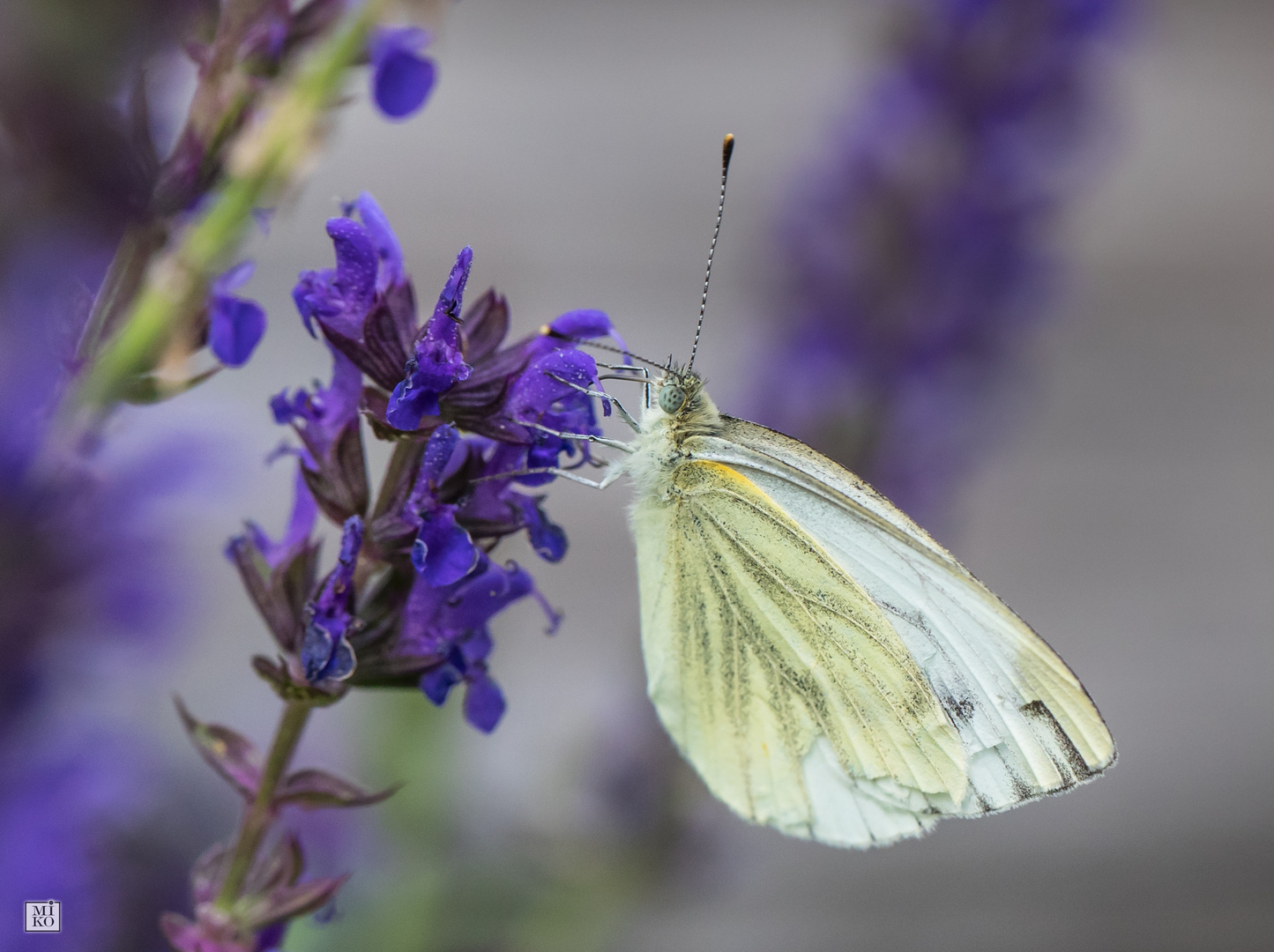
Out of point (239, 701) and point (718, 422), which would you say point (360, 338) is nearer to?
point (718, 422)

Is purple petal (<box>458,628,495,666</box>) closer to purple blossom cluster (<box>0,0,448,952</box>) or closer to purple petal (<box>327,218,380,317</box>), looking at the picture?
purple blossom cluster (<box>0,0,448,952</box>)

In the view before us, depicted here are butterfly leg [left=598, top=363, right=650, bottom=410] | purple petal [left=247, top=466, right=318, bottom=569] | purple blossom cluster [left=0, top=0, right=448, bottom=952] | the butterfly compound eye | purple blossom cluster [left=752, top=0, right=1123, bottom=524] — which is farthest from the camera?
purple blossom cluster [left=752, top=0, right=1123, bottom=524]

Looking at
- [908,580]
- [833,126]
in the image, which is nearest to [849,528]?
[908,580]

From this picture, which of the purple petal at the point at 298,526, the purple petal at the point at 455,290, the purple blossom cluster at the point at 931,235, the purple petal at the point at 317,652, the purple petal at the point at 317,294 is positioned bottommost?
the purple petal at the point at 317,652

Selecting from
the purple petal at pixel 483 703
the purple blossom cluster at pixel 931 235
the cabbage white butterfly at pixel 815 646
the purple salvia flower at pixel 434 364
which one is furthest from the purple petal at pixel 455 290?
the purple blossom cluster at pixel 931 235

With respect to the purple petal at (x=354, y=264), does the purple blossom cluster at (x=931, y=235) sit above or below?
above

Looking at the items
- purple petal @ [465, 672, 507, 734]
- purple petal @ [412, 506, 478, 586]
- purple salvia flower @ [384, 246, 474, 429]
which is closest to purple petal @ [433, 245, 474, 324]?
purple salvia flower @ [384, 246, 474, 429]

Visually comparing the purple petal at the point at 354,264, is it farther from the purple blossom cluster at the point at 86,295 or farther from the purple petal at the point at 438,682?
the purple petal at the point at 438,682
